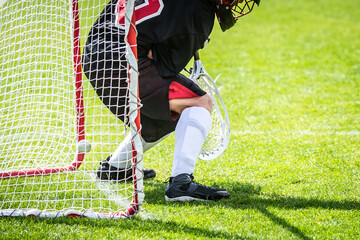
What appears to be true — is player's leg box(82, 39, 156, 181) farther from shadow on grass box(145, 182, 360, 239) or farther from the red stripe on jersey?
shadow on grass box(145, 182, 360, 239)

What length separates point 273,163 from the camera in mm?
3691

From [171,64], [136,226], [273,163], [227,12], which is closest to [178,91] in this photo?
[171,64]

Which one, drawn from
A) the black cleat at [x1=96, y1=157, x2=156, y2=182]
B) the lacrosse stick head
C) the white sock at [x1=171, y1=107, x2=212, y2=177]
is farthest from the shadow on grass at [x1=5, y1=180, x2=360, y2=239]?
the lacrosse stick head

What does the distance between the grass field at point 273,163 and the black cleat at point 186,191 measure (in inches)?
2.0

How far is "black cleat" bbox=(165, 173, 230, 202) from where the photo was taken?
294cm

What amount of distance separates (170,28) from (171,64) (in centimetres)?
21

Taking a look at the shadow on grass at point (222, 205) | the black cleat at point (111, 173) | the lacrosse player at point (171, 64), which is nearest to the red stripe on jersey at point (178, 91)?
the lacrosse player at point (171, 64)

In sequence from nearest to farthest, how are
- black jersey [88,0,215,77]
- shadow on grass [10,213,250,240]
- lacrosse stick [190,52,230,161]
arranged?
shadow on grass [10,213,250,240] < black jersey [88,0,215,77] < lacrosse stick [190,52,230,161]

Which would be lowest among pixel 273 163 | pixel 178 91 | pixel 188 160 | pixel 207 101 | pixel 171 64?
pixel 273 163

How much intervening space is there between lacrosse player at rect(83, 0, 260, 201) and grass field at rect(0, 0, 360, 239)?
0.78 ft

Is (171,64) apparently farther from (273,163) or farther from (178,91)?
(273,163)

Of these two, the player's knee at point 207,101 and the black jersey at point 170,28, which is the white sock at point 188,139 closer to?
the player's knee at point 207,101

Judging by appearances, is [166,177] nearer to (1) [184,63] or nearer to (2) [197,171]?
(2) [197,171]

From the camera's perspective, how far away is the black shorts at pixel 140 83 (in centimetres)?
295
